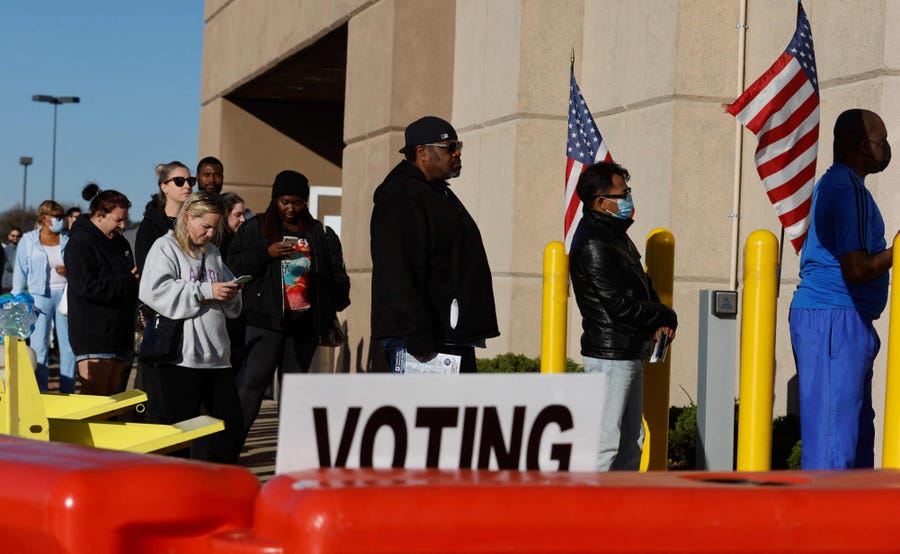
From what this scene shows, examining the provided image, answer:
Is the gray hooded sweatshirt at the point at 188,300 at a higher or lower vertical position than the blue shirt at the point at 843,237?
lower

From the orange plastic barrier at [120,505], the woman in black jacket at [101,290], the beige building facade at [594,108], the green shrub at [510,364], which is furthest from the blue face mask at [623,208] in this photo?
the orange plastic barrier at [120,505]

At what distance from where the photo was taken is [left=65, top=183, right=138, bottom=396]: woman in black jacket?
8562mm

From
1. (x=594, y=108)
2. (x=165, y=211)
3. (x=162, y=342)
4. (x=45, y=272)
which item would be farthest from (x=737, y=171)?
(x=45, y=272)

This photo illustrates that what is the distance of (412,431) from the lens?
2.98 metres

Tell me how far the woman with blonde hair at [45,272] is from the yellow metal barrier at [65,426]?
7.71 meters

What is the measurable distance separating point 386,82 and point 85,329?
5023 millimetres

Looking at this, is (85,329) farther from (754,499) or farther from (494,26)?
(754,499)

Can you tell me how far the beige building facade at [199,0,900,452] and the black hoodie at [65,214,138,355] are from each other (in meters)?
2.78

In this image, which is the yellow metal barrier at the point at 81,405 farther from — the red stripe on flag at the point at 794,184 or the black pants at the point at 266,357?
the red stripe on flag at the point at 794,184

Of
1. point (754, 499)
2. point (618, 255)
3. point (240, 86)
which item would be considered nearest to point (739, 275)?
point (618, 255)

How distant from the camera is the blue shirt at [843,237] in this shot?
19.6ft

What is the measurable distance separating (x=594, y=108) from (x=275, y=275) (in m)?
3.02

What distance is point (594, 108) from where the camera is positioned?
1050 cm

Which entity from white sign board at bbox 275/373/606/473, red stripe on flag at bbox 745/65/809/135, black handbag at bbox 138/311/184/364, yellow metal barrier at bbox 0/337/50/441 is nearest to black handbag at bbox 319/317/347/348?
black handbag at bbox 138/311/184/364
